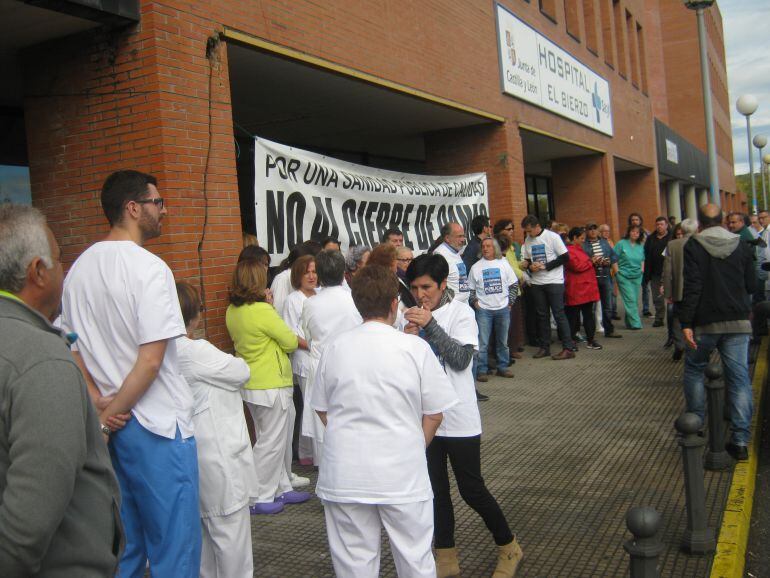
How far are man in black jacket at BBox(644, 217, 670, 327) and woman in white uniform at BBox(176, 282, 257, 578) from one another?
9.89 metres

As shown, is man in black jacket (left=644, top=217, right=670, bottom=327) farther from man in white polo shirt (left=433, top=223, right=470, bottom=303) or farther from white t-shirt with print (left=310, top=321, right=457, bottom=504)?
white t-shirt with print (left=310, top=321, right=457, bottom=504)

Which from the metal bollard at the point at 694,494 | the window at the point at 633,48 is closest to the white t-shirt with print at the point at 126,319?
the metal bollard at the point at 694,494

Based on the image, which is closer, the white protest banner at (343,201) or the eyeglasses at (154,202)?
the eyeglasses at (154,202)

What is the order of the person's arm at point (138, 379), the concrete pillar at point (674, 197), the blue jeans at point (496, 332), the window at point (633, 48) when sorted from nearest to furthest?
the person's arm at point (138, 379), the blue jeans at point (496, 332), the window at point (633, 48), the concrete pillar at point (674, 197)

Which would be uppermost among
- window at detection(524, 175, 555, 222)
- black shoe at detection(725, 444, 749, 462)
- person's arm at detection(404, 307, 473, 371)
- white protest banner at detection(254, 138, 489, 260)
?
window at detection(524, 175, 555, 222)

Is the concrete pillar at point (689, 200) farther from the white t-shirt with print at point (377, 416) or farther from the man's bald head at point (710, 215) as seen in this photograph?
the white t-shirt with print at point (377, 416)

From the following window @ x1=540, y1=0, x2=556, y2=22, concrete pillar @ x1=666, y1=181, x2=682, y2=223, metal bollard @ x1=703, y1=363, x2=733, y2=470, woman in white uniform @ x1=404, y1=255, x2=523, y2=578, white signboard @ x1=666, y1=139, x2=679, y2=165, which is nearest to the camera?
woman in white uniform @ x1=404, y1=255, x2=523, y2=578

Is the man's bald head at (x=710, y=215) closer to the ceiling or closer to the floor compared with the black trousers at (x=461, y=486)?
closer to the ceiling

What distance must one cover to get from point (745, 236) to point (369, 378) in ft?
30.7

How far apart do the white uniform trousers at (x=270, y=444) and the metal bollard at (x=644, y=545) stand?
117 inches

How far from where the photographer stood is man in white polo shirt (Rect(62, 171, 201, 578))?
9.91 feet

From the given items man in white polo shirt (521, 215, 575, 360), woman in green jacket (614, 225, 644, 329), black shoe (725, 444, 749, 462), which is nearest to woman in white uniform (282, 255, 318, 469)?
black shoe (725, 444, 749, 462)

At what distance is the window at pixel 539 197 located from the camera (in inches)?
866

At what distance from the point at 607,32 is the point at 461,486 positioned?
1750cm
